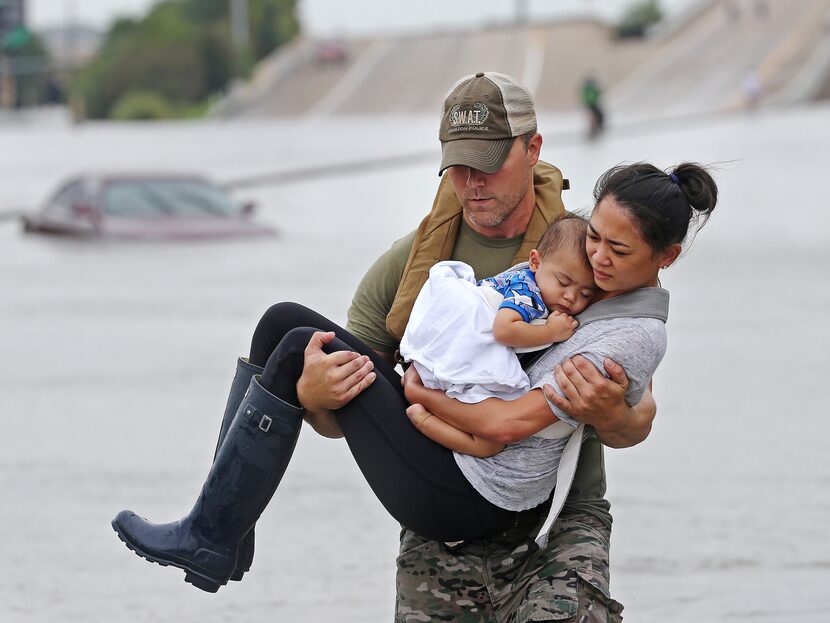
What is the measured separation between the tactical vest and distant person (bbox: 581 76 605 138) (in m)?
36.0

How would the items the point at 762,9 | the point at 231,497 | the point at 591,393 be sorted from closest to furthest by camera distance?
the point at 591,393 → the point at 231,497 → the point at 762,9

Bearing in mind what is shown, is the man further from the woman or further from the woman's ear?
the woman's ear

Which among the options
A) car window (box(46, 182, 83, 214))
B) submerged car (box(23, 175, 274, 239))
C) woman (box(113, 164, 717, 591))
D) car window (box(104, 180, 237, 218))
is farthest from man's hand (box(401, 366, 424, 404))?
car window (box(46, 182, 83, 214))

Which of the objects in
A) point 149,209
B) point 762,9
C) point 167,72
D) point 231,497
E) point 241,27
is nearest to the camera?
point 231,497

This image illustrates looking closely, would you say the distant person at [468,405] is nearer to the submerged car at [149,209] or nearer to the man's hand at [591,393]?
the man's hand at [591,393]

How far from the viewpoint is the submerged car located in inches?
828

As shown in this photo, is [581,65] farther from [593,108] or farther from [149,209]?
[149,209]

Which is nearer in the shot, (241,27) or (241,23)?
(241,27)

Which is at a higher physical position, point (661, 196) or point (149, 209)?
→ point (661, 196)

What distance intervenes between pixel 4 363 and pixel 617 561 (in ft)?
20.9

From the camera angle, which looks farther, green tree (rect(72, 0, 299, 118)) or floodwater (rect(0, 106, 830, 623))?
green tree (rect(72, 0, 299, 118))

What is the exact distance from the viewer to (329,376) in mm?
3465

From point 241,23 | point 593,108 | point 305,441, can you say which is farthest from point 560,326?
point 241,23

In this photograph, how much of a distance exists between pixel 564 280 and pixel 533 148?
384mm
